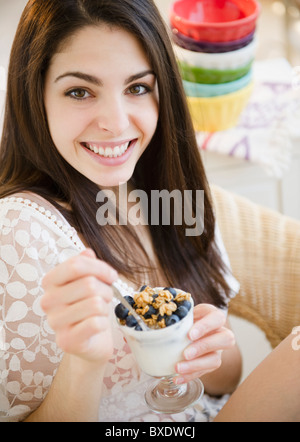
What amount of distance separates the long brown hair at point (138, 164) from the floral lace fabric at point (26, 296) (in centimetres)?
5

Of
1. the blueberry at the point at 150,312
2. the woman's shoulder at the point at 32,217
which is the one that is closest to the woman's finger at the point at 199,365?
the blueberry at the point at 150,312

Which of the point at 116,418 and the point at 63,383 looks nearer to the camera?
the point at 63,383

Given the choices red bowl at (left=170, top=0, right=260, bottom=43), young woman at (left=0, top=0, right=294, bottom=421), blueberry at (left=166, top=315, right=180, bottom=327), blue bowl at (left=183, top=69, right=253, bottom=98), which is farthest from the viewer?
blue bowl at (left=183, top=69, right=253, bottom=98)

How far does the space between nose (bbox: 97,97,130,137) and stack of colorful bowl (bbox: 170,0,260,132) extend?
709 millimetres

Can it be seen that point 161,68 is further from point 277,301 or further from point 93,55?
point 277,301

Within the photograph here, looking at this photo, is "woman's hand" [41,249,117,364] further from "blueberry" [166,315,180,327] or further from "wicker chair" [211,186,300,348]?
"wicker chair" [211,186,300,348]

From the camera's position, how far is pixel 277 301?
4.89 feet

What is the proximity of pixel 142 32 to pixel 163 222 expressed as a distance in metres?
0.46

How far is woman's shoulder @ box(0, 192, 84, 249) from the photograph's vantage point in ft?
3.57

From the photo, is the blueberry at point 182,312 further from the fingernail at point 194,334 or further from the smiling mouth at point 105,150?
the smiling mouth at point 105,150

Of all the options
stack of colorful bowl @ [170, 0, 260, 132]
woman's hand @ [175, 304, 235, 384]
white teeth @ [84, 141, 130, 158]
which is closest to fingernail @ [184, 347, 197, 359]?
woman's hand @ [175, 304, 235, 384]

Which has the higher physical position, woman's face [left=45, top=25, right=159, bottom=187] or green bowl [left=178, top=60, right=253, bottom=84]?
woman's face [left=45, top=25, right=159, bottom=187]

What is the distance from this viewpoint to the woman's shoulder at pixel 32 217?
1.09m
